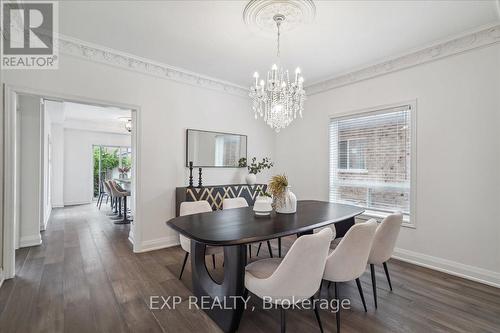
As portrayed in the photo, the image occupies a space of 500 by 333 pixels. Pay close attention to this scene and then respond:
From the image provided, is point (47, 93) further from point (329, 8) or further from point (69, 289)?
point (329, 8)

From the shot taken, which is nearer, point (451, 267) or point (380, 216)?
point (451, 267)

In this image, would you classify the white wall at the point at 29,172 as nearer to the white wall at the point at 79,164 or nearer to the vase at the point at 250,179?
the vase at the point at 250,179

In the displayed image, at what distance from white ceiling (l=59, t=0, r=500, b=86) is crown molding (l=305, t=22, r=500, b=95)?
11cm

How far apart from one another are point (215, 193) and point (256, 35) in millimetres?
2391

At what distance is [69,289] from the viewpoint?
2.40 metres

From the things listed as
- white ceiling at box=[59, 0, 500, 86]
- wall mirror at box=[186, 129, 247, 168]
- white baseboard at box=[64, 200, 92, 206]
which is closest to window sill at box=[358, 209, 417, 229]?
white ceiling at box=[59, 0, 500, 86]

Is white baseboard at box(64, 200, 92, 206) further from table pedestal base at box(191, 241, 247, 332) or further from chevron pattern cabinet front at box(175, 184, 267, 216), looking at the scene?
table pedestal base at box(191, 241, 247, 332)

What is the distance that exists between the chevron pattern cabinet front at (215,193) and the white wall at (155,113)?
25cm

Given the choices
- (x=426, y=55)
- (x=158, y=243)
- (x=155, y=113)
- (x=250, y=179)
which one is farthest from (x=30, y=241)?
(x=426, y=55)

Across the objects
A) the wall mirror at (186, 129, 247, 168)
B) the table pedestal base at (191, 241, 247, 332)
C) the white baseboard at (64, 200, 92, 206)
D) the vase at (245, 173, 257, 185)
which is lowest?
the white baseboard at (64, 200, 92, 206)

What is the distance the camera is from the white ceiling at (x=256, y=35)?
230cm

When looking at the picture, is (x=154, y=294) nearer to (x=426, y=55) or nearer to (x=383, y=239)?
(x=383, y=239)

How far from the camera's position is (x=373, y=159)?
12.0ft

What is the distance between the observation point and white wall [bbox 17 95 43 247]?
377cm
